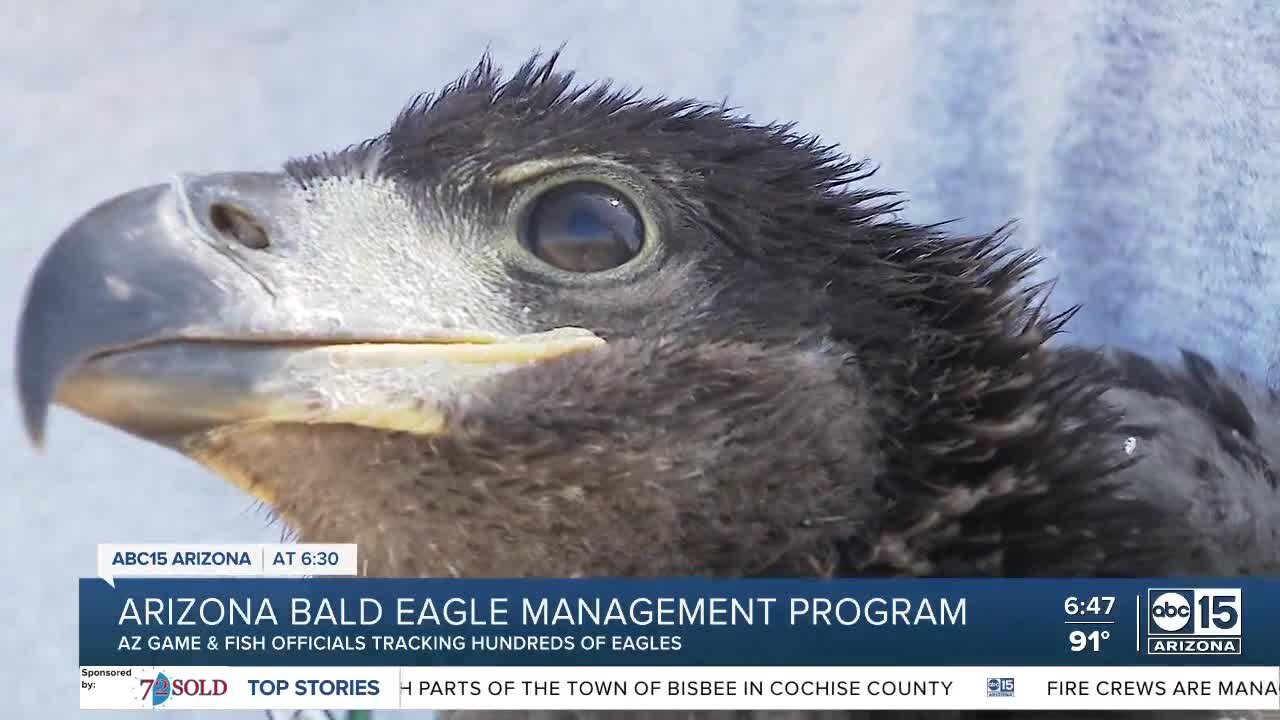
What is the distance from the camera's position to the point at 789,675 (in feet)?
4.62

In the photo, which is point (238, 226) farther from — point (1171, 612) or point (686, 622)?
point (1171, 612)

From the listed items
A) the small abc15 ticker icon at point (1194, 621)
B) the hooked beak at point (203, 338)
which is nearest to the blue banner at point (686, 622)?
the small abc15 ticker icon at point (1194, 621)

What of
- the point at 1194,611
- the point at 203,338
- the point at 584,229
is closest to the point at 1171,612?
the point at 1194,611

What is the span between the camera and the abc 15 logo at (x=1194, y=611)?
1426mm

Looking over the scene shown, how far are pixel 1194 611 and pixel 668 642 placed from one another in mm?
660

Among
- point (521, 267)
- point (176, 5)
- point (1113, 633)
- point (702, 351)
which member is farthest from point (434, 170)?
point (1113, 633)

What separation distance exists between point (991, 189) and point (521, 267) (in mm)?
998

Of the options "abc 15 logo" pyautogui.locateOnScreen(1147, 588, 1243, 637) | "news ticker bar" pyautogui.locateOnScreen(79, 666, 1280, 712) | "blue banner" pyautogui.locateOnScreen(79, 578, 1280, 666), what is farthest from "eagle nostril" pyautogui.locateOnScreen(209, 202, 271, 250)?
"abc 15 logo" pyautogui.locateOnScreen(1147, 588, 1243, 637)

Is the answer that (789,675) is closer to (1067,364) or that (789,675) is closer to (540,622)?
(540,622)

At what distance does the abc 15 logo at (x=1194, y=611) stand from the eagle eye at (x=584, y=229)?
76 cm

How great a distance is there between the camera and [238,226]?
1245 millimetres

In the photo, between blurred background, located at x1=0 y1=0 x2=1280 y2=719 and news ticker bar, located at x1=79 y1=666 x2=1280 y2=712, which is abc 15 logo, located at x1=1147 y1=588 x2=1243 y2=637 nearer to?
news ticker bar, located at x1=79 y1=666 x2=1280 y2=712

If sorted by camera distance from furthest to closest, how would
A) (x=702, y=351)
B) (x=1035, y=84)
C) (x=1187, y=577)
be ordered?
(x=1035, y=84)
(x=1187, y=577)
(x=702, y=351)

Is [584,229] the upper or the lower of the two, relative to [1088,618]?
upper
